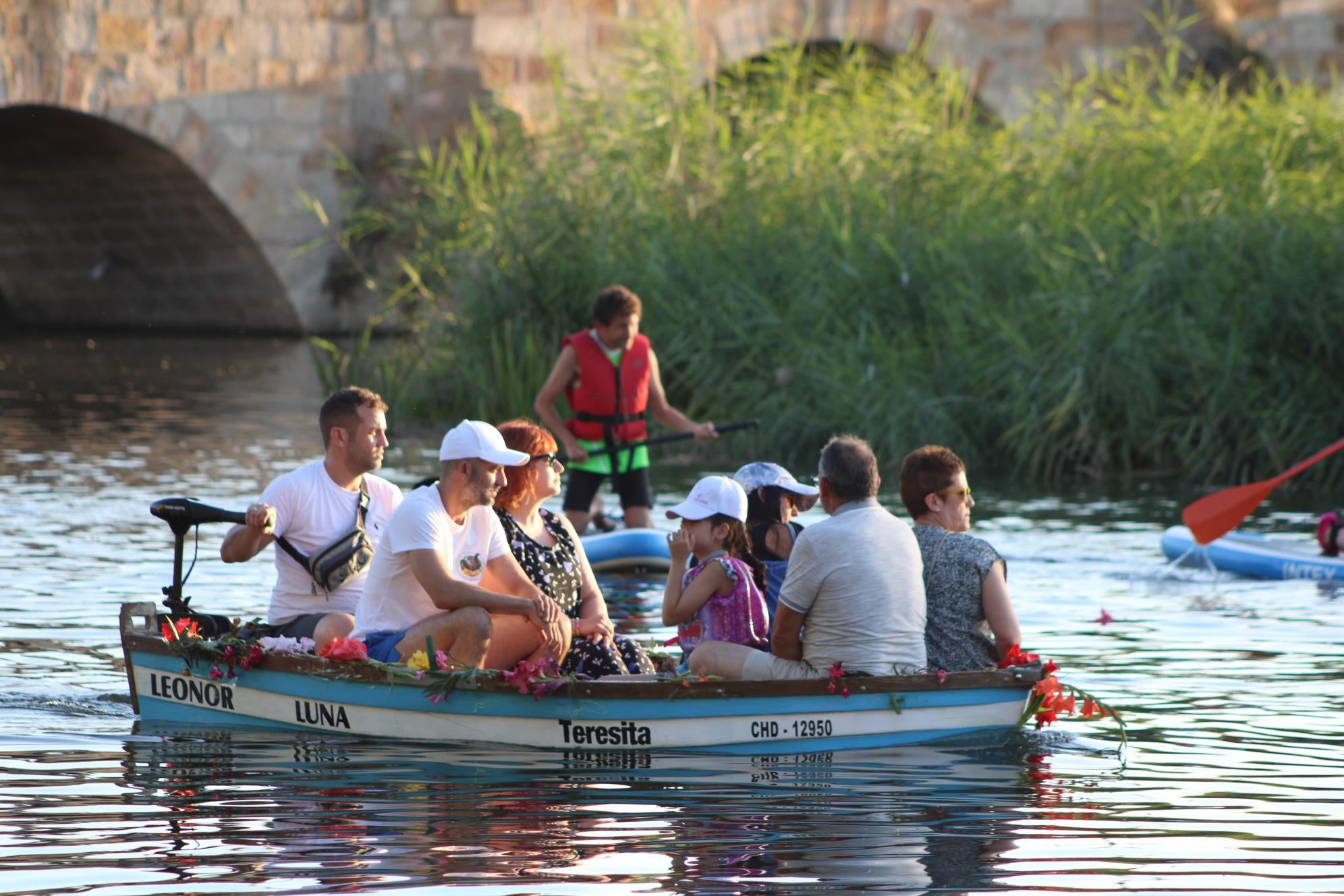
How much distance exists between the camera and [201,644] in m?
6.95

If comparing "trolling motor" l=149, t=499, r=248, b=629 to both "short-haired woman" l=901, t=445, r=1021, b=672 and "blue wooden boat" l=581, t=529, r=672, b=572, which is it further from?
"blue wooden boat" l=581, t=529, r=672, b=572

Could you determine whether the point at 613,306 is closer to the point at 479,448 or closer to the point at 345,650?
the point at 479,448

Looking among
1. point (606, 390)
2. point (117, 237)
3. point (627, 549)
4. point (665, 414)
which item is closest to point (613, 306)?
point (606, 390)

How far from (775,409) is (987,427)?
1.39m

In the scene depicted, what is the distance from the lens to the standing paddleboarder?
10.5 metres

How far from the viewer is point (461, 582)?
257 inches

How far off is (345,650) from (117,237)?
69.7 ft

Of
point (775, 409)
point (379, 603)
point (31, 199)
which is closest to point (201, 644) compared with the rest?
point (379, 603)

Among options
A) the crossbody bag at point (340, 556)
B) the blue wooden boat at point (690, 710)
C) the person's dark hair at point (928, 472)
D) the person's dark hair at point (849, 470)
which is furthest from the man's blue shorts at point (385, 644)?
the person's dark hair at point (928, 472)

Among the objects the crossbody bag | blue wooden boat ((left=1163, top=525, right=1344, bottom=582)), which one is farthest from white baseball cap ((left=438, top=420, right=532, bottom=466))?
blue wooden boat ((left=1163, top=525, right=1344, bottom=582))

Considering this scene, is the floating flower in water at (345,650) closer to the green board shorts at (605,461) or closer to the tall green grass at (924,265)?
the green board shorts at (605,461)

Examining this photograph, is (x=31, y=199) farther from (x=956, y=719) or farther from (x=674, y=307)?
(x=956, y=719)

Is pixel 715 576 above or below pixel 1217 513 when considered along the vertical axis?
above

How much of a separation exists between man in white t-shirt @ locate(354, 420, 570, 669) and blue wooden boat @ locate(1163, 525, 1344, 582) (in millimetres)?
4943
